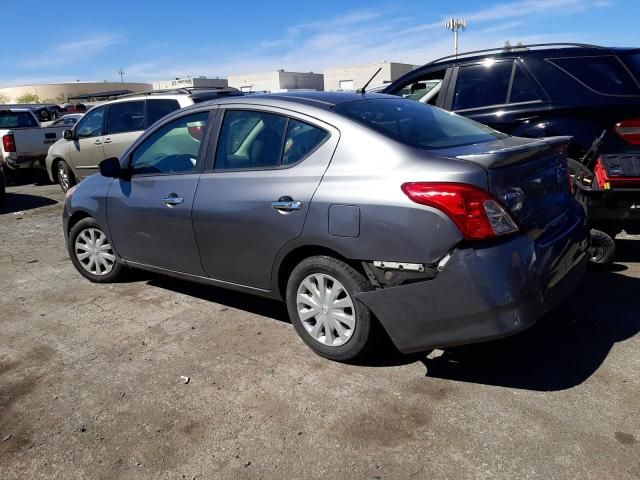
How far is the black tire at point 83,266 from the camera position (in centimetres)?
506

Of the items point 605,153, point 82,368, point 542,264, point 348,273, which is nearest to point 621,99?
point 605,153

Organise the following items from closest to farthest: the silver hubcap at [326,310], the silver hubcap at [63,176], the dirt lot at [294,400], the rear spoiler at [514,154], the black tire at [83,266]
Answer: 1. the dirt lot at [294,400]
2. the rear spoiler at [514,154]
3. the silver hubcap at [326,310]
4. the black tire at [83,266]
5. the silver hubcap at [63,176]

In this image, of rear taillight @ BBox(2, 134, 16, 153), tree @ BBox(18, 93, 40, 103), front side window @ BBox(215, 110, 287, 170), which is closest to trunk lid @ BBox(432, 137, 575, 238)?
front side window @ BBox(215, 110, 287, 170)

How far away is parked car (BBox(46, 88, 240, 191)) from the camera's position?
8.56 meters

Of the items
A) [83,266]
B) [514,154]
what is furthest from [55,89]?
[514,154]

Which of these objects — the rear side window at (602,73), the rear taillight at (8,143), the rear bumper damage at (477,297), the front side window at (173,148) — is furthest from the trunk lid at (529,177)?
the rear taillight at (8,143)

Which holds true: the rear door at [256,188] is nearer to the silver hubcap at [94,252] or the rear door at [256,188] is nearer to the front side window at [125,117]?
the silver hubcap at [94,252]

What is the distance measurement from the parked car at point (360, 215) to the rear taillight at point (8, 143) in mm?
8994

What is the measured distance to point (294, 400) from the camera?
3.11m

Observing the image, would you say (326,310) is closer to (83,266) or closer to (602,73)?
(83,266)

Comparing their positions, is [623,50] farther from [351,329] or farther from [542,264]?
[351,329]

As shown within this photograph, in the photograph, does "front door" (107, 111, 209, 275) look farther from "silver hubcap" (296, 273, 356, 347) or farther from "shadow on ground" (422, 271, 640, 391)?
"shadow on ground" (422, 271, 640, 391)

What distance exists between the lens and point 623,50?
5023 millimetres

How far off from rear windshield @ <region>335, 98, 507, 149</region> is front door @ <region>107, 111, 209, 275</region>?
1.26 m
